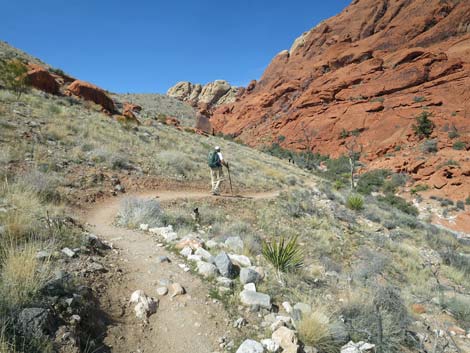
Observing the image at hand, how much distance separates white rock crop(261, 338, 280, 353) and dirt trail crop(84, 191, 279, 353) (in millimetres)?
359

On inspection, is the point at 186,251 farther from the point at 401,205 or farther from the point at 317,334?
the point at 401,205

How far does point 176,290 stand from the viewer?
3381 millimetres

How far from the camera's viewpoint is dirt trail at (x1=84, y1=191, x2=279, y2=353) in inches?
105

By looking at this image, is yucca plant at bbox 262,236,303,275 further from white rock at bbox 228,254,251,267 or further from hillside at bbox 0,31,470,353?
white rock at bbox 228,254,251,267

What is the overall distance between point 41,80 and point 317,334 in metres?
23.6

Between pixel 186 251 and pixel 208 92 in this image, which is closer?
pixel 186 251

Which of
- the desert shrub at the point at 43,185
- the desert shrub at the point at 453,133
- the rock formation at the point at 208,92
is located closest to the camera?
the desert shrub at the point at 43,185

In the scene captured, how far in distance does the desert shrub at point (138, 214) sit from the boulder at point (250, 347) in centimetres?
377

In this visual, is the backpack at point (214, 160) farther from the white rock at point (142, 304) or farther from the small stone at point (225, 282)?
the white rock at point (142, 304)

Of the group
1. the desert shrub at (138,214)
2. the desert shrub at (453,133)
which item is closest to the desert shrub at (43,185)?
the desert shrub at (138,214)

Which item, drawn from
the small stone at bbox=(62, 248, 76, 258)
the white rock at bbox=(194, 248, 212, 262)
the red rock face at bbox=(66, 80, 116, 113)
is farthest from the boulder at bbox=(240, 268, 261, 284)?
the red rock face at bbox=(66, 80, 116, 113)

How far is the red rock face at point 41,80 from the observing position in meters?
18.8

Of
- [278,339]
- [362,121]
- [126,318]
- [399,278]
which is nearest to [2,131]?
[126,318]

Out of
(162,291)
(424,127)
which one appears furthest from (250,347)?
(424,127)
